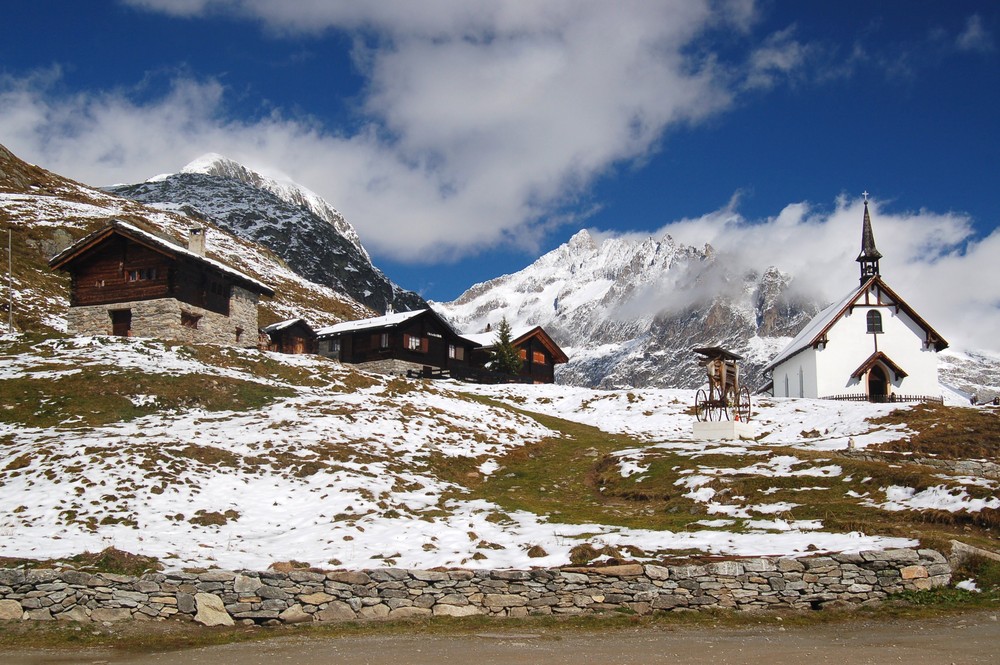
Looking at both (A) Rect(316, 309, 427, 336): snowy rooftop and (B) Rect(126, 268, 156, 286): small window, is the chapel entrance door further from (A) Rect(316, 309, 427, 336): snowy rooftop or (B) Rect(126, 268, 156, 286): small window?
(B) Rect(126, 268, 156, 286): small window

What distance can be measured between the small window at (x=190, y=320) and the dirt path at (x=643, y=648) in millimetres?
45675

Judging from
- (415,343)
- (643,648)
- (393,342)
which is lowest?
(643,648)

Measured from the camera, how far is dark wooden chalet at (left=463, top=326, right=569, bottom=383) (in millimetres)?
87562

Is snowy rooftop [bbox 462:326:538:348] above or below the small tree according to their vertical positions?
above

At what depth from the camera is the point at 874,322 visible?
224 feet

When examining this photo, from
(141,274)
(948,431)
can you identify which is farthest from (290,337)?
(948,431)

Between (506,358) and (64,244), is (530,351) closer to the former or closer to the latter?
(506,358)

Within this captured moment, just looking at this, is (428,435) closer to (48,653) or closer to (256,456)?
(256,456)

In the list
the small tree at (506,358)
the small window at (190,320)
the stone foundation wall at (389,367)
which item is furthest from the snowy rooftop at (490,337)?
the small window at (190,320)

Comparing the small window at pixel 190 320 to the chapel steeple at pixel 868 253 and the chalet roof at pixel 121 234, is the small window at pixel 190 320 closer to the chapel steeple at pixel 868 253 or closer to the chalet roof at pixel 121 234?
the chalet roof at pixel 121 234

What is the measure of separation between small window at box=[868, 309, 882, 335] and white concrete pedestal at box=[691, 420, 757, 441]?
3241cm

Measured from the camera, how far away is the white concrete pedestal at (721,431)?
40938 millimetres

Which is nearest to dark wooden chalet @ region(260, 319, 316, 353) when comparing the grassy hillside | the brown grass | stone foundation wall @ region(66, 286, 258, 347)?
stone foundation wall @ region(66, 286, 258, 347)

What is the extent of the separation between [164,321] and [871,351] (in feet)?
181
